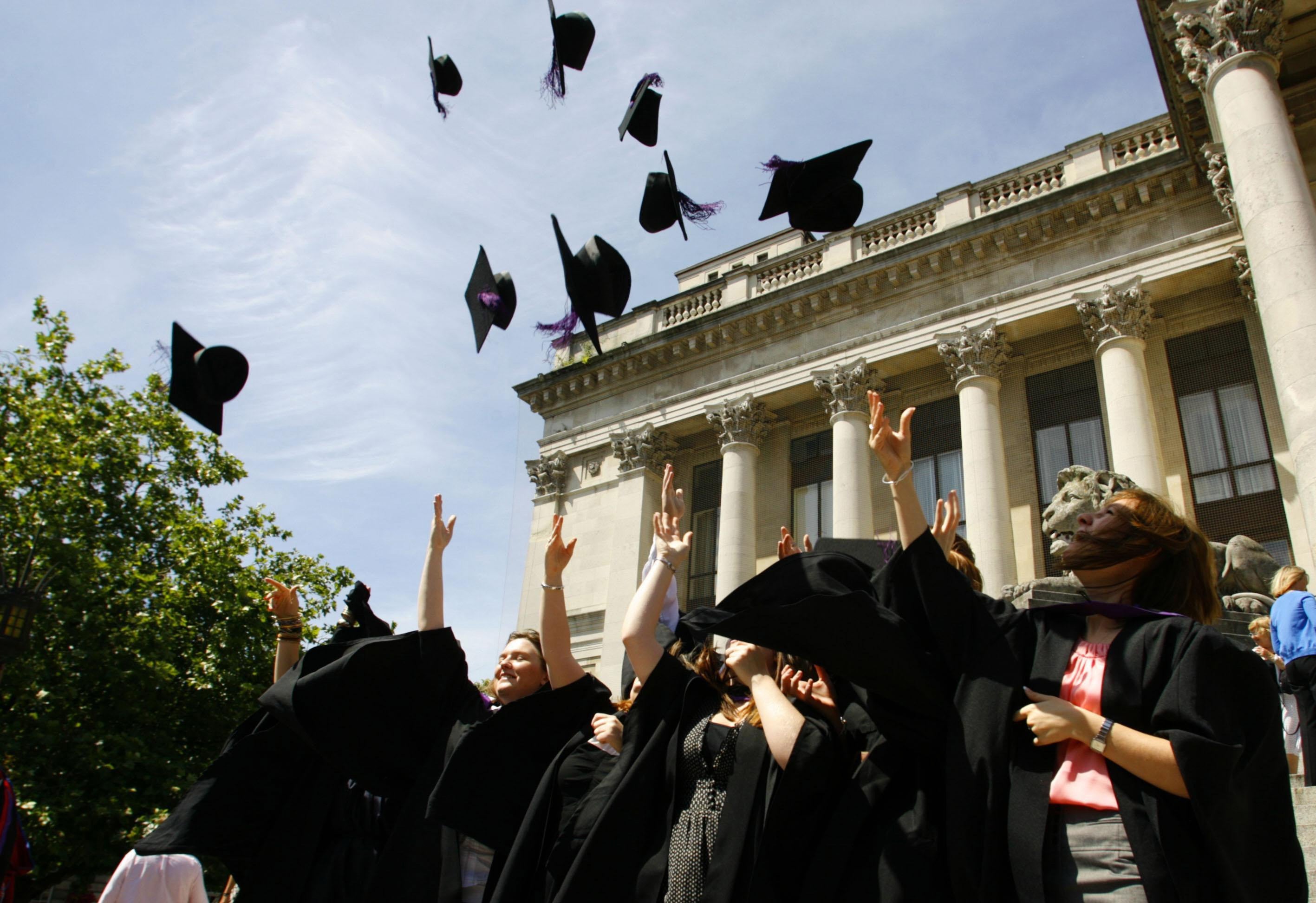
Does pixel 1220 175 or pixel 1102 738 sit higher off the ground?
pixel 1220 175

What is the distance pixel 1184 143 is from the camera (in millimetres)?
16812

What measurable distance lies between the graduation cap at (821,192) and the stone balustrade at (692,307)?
1507cm

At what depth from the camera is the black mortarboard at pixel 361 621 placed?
523 centimetres

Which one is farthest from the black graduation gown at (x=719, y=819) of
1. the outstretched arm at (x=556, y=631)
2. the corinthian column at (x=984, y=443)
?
the corinthian column at (x=984, y=443)

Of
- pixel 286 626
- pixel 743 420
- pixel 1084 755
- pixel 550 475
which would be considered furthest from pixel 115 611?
pixel 1084 755

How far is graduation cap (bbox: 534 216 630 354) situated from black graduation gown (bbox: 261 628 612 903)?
13.8 feet

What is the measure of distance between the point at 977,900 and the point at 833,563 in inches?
48.5

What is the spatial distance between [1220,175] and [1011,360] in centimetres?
574

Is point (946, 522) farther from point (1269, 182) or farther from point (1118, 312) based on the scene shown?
point (1118, 312)

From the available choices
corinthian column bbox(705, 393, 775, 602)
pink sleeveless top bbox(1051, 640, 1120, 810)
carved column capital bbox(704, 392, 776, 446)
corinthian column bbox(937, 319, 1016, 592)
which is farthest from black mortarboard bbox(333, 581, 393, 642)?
carved column capital bbox(704, 392, 776, 446)

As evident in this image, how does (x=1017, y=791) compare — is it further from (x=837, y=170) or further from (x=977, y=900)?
(x=837, y=170)

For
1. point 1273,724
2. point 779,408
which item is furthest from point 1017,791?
point 779,408

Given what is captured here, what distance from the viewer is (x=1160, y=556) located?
3.20 metres

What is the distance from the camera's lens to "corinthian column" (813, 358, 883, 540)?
19453mm
